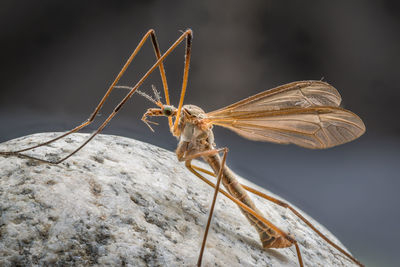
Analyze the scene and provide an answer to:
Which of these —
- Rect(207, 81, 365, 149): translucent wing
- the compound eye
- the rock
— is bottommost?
the rock

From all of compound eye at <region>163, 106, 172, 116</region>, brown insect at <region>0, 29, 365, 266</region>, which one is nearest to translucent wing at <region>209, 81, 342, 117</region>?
brown insect at <region>0, 29, 365, 266</region>

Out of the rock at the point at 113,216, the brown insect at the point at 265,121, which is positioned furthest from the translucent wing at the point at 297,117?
the rock at the point at 113,216

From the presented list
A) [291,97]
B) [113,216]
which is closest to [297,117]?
[291,97]

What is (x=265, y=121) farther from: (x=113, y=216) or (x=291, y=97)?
(x=113, y=216)

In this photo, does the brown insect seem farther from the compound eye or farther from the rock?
the rock

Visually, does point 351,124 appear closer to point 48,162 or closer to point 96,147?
point 96,147

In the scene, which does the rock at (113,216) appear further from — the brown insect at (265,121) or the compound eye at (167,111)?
the compound eye at (167,111)

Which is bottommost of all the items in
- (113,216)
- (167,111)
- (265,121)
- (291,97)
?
(113,216)
